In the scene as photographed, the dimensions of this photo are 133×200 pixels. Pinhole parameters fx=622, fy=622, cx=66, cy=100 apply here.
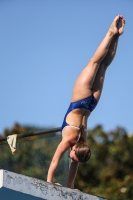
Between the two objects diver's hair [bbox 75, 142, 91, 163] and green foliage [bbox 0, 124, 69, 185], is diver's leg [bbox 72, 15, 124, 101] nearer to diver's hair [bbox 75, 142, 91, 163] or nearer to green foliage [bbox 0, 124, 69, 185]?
diver's hair [bbox 75, 142, 91, 163]

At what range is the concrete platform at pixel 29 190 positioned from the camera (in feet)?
28.5

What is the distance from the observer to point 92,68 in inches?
403

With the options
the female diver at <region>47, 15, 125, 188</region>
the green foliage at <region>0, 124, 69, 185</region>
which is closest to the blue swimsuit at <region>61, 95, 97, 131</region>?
the female diver at <region>47, 15, 125, 188</region>

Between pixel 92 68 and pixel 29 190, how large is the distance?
2399mm

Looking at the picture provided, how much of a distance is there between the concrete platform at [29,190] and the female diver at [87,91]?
828 millimetres

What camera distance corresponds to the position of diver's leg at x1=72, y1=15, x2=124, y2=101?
10.2 metres

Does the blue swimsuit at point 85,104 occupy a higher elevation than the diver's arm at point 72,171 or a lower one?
higher

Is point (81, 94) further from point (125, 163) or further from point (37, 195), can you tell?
point (125, 163)

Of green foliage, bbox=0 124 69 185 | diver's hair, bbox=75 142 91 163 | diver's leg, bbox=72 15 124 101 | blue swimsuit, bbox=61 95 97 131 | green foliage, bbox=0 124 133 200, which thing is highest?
diver's leg, bbox=72 15 124 101

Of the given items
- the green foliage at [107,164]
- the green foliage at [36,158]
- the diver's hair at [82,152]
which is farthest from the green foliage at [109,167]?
the diver's hair at [82,152]

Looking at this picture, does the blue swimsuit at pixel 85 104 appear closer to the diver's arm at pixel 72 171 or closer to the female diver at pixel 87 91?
the female diver at pixel 87 91

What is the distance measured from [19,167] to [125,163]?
43.8ft

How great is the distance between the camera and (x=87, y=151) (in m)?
9.80

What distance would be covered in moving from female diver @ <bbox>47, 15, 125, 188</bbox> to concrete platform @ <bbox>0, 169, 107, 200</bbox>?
83 centimetres
